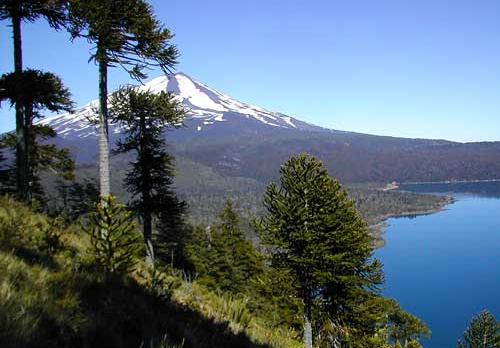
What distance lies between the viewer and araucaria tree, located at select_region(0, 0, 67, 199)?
14383mm

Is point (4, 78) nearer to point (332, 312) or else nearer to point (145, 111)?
point (145, 111)

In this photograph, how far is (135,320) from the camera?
148 inches

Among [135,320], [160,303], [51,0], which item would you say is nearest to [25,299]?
[135,320]

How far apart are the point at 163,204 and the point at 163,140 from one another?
10.3 ft

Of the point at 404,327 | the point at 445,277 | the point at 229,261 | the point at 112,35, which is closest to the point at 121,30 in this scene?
the point at 112,35

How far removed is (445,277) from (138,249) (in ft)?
462

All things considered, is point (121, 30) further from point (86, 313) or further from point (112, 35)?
point (86, 313)

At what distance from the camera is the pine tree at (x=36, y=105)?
15641mm

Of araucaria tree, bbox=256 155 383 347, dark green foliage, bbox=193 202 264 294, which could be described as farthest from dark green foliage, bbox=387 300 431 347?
araucaria tree, bbox=256 155 383 347

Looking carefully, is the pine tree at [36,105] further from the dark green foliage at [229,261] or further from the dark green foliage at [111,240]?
the dark green foliage at [229,261]

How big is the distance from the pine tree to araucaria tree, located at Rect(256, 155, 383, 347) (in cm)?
928

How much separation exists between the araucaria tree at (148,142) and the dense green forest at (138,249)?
→ 0.21 ft

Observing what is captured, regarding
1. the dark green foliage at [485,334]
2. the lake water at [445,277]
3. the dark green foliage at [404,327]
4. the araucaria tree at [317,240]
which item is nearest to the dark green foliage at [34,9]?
the araucaria tree at [317,240]

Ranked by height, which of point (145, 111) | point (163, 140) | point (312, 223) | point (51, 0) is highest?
point (51, 0)
